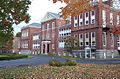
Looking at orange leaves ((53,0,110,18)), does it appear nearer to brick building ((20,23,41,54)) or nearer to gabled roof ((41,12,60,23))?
gabled roof ((41,12,60,23))

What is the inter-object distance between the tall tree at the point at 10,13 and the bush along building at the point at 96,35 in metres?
20.8

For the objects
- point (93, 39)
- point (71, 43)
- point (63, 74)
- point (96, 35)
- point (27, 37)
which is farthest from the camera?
point (27, 37)

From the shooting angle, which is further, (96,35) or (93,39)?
(93,39)

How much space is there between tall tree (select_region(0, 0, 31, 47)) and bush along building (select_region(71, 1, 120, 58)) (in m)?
20.8

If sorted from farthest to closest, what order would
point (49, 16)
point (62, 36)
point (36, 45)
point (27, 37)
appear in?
1. point (27, 37)
2. point (36, 45)
3. point (49, 16)
4. point (62, 36)

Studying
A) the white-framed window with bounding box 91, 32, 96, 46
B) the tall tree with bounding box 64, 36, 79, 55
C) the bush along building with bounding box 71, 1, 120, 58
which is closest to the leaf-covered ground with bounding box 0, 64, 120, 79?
the bush along building with bounding box 71, 1, 120, 58

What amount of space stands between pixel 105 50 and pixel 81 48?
6.20 m

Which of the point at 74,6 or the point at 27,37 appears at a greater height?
the point at 27,37

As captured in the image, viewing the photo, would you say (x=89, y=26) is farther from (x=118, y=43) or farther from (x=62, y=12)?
(x=62, y=12)

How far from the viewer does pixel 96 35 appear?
29.7 meters

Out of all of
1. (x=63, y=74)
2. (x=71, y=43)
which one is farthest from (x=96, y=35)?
(x=63, y=74)

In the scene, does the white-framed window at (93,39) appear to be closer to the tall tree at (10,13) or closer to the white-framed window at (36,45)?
the tall tree at (10,13)

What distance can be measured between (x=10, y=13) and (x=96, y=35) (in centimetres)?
2336

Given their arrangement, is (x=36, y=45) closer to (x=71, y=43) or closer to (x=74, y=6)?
(x=71, y=43)
